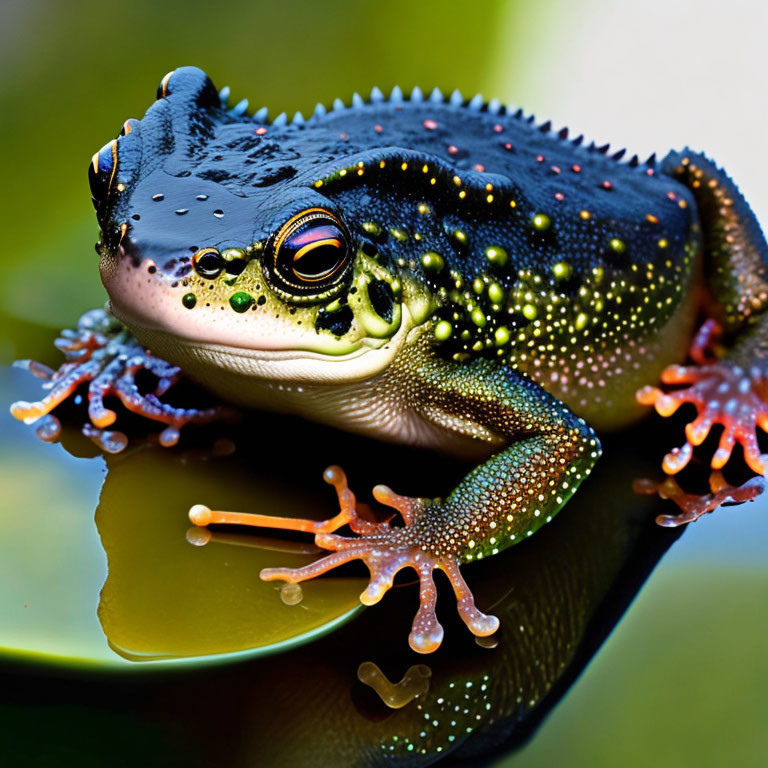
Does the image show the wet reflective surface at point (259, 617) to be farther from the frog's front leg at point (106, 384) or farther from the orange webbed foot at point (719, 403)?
the orange webbed foot at point (719, 403)

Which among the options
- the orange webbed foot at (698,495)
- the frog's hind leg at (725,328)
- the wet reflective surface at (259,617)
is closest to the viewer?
the wet reflective surface at (259,617)

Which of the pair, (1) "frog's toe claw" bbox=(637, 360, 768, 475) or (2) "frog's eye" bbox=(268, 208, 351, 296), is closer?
(2) "frog's eye" bbox=(268, 208, 351, 296)

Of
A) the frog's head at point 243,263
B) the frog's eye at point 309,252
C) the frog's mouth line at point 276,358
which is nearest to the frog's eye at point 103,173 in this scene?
the frog's head at point 243,263

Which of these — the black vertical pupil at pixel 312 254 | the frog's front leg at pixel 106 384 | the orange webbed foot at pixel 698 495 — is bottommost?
the frog's front leg at pixel 106 384

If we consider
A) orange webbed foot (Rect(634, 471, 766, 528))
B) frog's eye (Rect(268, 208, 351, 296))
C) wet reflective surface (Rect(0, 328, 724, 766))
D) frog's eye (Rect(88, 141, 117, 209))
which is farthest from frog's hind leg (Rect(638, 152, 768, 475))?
frog's eye (Rect(88, 141, 117, 209))

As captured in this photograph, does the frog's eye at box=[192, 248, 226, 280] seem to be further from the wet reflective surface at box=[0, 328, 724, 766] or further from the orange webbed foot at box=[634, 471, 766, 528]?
the orange webbed foot at box=[634, 471, 766, 528]

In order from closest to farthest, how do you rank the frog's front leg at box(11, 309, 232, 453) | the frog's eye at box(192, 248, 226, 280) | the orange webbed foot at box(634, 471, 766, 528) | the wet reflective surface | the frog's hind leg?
the wet reflective surface
the frog's eye at box(192, 248, 226, 280)
the orange webbed foot at box(634, 471, 766, 528)
the frog's front leg at box(11, 309, 232, 453)
the frog's hind leg

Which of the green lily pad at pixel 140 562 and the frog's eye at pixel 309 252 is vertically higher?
the frog's eye at pixel 309 252
